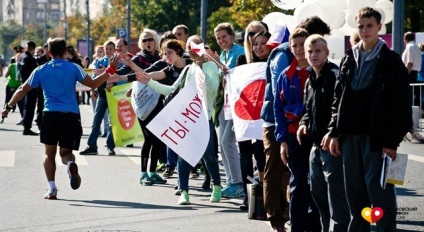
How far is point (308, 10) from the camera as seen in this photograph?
15367 mm

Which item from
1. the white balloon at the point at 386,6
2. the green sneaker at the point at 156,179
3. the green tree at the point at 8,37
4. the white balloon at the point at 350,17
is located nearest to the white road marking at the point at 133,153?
the green sneaker at the point at 156,179

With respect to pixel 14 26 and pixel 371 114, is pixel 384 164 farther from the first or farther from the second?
pixel 14 26

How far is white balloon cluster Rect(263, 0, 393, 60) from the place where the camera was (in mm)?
15312

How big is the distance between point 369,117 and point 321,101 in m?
0.59

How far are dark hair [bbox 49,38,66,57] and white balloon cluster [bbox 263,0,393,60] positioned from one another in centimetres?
345

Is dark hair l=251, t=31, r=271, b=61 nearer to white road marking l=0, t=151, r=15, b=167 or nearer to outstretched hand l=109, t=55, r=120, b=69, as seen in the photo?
outstretched hand l=109, t=55, r=120, b=69

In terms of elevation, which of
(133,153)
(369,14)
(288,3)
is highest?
(288,3)

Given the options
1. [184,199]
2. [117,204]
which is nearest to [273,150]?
[184,199]

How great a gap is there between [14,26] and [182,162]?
179928 mm

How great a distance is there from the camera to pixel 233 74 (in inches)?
431

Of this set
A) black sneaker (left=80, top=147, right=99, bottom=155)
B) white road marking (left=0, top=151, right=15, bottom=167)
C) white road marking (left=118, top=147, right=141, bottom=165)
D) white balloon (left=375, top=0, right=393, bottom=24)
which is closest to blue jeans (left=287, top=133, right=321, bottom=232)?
white road marking (left=118, top=147, right=141, bottom=165)

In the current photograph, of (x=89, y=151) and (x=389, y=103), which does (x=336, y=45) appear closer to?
(x=89, y=151)

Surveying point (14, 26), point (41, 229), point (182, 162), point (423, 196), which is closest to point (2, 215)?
point (41, 229)

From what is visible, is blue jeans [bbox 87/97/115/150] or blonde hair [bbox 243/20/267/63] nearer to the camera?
blonde hair [bbox 243/20/267/63]
